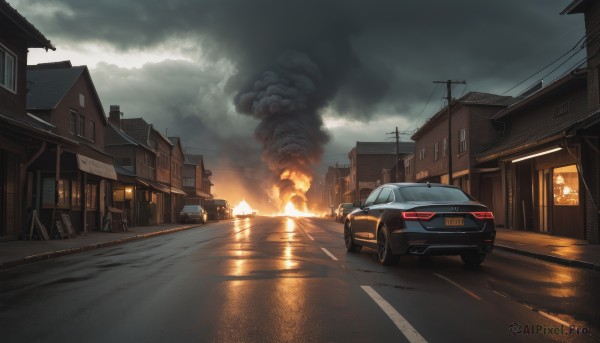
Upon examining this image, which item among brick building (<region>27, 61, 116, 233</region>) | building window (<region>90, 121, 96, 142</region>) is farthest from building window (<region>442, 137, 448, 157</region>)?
building window (<region>90, 121, 96, 142</region>)

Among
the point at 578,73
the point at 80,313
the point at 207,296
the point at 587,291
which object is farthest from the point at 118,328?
the point at 578,73

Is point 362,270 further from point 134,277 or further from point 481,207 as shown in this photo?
point 134,277

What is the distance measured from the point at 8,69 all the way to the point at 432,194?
1448 centimetres

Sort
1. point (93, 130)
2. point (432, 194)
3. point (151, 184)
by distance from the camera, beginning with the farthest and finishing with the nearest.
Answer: point (151, 184) → point (93, 130) → point (432, 194)

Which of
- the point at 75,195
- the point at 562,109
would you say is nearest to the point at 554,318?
the point at 562,109

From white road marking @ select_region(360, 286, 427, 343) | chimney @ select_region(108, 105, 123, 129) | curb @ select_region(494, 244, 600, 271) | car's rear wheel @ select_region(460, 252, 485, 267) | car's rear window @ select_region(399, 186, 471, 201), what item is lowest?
curb @ select_region(494, 244, 600, 271)

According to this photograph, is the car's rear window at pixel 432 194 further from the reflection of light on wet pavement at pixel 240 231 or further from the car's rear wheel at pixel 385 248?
the reflection of light on wet pavement at pixel 240 231

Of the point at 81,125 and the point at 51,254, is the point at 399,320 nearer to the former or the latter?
the point at 51,254

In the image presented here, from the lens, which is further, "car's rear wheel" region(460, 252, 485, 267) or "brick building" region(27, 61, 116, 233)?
"brick building" region(27, 61, 116, 233)

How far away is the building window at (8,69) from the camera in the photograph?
16438 mm

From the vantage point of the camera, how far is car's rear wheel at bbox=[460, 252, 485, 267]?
959cm

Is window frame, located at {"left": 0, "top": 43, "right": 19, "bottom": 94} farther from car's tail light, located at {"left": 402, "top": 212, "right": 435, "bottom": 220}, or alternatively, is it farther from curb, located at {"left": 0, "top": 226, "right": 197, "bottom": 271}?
car's tail light, located at {"left": 402, "top": 212, "right": 435, "bottom": 220}

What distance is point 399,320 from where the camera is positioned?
5238mm

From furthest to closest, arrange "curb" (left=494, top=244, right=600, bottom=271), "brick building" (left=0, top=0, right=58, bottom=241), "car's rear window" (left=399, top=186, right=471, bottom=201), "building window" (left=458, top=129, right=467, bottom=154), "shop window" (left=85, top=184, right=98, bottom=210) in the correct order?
"building window" (left=458, top=129, right=467, bottom=154), "shop window" (left=85, top=184, right=98, bottom=210), "brick building" (left=0, top=0, right=58, bottom=241), "curb" (left=494, top=244, right=600, bottom=271), "car's rear window" (left=399, top=186, right=471, bottom=201)
